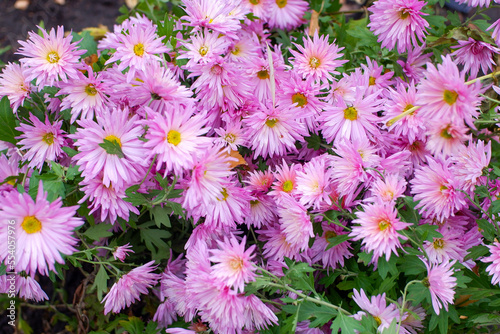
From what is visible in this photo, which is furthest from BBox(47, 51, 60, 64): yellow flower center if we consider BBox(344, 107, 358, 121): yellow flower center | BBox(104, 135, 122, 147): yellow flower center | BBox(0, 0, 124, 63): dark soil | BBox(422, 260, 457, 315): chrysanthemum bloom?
BBox(0, 0, 124, 63): dark soil

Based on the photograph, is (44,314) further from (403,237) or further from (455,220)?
(455,220)

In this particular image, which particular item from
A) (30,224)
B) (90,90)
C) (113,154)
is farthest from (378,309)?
(90,90)

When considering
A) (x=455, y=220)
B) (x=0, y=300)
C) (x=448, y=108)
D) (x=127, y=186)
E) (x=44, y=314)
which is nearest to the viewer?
(x=448, y=108)

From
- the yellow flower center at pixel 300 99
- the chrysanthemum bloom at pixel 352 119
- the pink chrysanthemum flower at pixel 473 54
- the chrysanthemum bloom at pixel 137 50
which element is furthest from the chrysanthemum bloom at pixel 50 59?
the pink chrysanthemum flower at pixel 473 54

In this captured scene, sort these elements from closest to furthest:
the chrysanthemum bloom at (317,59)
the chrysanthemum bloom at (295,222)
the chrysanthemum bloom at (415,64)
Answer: the chrysanthemum bloom at (295,222), the chrysanthemum bloom at (317,59), the chrysanthemum bloom at (415,64)

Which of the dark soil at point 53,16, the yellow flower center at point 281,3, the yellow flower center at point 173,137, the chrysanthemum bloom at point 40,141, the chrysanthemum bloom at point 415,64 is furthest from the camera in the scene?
Result: the dark soil at point 53,16

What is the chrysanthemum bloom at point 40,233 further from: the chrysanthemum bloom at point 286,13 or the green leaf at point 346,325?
the chrysanthemum bloom at point 286,13

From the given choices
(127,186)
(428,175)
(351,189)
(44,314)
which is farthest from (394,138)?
(44,314)
